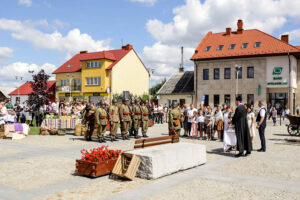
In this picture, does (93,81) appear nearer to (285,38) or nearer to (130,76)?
(130,76)

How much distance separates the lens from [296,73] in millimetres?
39844

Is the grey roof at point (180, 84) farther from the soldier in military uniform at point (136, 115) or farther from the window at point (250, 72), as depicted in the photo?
the soldier in military uniform at point (136, 115)

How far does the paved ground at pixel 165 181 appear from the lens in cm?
591

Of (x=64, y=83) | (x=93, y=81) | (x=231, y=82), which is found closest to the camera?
(x=231, y=82)

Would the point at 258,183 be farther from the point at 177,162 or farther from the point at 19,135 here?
the point at 19,135

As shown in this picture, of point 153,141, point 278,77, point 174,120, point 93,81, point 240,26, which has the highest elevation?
point 240,26

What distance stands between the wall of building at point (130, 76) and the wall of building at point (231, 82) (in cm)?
1294

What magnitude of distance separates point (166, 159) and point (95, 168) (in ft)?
5.35

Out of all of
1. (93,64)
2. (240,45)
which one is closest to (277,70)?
(240,45)

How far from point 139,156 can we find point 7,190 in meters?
2.75

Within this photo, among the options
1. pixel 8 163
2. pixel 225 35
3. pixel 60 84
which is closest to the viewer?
pixel 8 163

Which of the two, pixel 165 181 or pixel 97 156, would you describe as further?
pixel 97 156

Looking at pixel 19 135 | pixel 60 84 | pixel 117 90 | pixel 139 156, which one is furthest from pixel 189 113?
pixel 60 84

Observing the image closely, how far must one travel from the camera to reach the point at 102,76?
49.0 m
